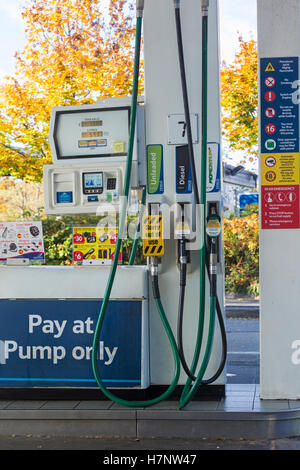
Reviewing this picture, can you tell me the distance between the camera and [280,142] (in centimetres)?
478

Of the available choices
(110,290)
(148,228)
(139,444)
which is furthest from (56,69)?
(139,444)

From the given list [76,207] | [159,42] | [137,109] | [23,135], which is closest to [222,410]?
[76,207]

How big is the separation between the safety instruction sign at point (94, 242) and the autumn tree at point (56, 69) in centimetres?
728

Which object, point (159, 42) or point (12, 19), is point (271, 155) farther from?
point (12, 19)

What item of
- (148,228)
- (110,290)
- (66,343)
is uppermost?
(148,228)

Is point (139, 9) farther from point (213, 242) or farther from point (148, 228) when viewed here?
point (213, 242)

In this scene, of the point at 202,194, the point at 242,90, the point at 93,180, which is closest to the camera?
the point at 202,194

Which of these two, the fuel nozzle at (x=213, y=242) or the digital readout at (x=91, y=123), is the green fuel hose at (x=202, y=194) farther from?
the digital readout at (x=91, y=123)

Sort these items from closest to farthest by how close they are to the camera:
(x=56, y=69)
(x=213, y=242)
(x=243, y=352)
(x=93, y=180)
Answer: (x=213, y=242)
(x=93, y=180)
(x=243, y=352)
(x=56, y=69)

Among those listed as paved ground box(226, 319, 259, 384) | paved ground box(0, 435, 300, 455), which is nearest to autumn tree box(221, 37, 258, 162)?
paved ground box(226, 319, 259, 384)

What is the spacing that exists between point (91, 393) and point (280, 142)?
2.36 m

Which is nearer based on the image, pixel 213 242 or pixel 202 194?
pixel 202 194

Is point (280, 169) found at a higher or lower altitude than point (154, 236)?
higher

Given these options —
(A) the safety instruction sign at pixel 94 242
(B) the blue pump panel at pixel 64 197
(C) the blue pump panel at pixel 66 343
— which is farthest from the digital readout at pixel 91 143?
(C) the blue pump panel at pixel 66 343
